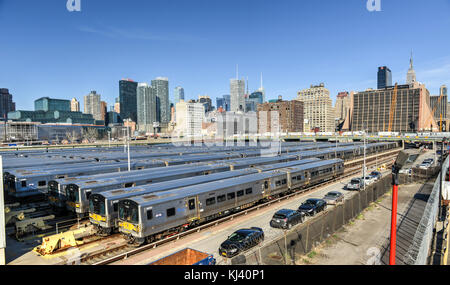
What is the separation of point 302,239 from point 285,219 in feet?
14.0

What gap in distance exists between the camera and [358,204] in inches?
1059

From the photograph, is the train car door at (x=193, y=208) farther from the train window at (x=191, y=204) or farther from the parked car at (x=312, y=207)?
the parked car at (x=312, y=207)

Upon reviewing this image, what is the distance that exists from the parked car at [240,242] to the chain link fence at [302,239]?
0.69 metres

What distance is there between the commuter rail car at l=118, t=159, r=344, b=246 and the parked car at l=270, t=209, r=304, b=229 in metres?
4.33

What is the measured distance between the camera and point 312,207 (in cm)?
2536

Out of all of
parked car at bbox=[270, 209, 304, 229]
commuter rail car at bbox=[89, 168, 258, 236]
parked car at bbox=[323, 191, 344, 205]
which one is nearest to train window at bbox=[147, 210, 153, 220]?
commuter rail car at bbox=[89, 168, 258, 236]

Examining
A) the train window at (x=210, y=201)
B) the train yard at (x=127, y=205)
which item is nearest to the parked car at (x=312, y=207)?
the train yard at (x=127, y=205)

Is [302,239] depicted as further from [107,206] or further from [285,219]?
[107,206]

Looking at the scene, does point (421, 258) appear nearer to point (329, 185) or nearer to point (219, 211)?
point (219, 211)

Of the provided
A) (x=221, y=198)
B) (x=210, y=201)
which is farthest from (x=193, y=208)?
(x=221, y=198)
